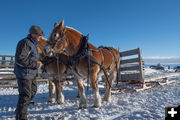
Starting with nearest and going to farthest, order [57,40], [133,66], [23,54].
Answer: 1. [23,54]
2. [57,40]
3. [133,66]

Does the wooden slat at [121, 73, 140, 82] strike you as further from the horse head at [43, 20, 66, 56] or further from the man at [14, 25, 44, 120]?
the man at [14, 25, 44, 120]

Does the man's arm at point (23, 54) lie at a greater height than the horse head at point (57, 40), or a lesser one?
lesser

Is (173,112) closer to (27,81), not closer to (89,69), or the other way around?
(89,69)

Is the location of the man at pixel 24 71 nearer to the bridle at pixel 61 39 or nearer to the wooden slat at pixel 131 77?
the bridle at pixel 61 39

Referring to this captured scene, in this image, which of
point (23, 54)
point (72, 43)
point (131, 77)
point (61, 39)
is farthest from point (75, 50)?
point (131, 77)

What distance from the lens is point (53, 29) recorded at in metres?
4.01

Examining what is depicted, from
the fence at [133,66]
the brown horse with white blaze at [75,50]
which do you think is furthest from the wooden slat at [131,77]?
the brown horse with white blaze at [75,50]

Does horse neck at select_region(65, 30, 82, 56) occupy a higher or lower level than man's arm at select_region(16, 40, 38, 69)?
higher

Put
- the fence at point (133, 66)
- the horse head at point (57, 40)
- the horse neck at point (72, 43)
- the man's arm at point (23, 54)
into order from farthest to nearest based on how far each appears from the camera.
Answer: the fence at point (133, 66), the horse neck at point (72, 43), the horse head at point (57, 40), the man's arm at point (23, 54)

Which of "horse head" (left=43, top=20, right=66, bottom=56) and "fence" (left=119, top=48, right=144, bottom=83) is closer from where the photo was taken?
"horse head" (left=43, top=20, right=66, bottom=56)

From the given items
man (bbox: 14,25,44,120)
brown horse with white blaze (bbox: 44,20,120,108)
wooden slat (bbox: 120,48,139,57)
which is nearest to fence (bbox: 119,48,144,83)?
wooden slat (bbox: 120,48,139,57)

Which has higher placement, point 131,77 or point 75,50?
point 75,50

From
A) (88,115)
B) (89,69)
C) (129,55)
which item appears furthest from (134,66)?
(88,115)

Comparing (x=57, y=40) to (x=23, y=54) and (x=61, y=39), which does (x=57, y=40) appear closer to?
(x=61, y=39)
